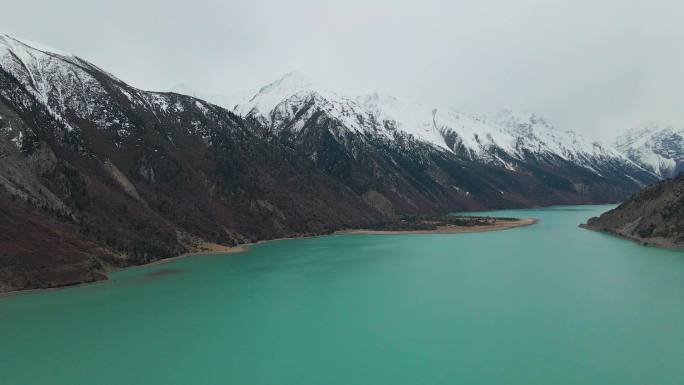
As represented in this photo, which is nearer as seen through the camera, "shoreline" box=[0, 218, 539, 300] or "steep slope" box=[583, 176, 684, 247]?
"shoreline" box=[0, 218, 539, 300]

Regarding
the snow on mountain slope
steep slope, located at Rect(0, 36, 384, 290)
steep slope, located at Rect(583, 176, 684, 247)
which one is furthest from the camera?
the snow on mountain slope

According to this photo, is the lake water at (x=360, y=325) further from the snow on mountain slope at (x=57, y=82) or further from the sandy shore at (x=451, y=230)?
the sandy shore at (x=451, y=230)

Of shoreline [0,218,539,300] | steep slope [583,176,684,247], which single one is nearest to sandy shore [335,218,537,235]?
shoreline [0,218,539,300]

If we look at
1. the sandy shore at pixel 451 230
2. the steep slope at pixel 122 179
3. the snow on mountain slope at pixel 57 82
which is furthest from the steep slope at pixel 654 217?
the snow on mountain slope at pixel 57 82

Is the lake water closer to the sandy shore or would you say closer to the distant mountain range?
the distant mountain range

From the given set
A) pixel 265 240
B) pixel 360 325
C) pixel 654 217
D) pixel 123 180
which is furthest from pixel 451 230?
pixel 360 325

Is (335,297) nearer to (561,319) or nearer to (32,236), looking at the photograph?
(561,319)

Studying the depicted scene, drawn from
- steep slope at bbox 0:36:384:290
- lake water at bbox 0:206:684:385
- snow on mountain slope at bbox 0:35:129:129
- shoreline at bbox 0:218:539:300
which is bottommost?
lake water at bbox 0:206:684:385
